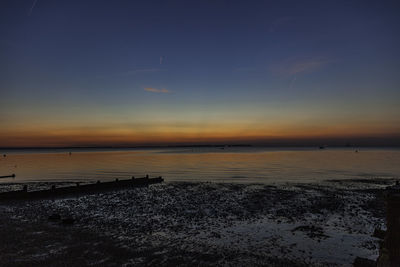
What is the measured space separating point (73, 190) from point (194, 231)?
78.8 feet

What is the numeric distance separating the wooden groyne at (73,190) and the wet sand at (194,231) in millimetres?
2686

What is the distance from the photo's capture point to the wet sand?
47.3ft

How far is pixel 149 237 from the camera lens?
1764 centimetres

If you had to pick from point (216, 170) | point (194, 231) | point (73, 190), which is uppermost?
point (194, 231)

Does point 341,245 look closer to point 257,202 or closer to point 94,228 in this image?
point 257,202

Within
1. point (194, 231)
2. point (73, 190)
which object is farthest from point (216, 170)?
point (194, 231)

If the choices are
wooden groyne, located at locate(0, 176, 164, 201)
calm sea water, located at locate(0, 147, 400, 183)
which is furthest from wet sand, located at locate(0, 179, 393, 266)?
calm sea water, located at locate(0, 147, 400, 183)

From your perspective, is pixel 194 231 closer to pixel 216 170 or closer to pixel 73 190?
pixel 73 190

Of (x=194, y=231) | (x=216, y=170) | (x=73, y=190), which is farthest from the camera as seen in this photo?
(x=216, y=170)

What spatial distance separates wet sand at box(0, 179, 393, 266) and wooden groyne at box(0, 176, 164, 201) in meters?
2.69

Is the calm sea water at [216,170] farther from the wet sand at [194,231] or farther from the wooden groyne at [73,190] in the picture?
the wet sand at [194,231]

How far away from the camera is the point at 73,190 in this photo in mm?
35750

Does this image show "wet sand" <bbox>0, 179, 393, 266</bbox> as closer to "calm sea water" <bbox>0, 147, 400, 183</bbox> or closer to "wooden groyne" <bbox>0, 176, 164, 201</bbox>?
"wooden groyne" <bbox>0, 176, 164, 201</bbox>

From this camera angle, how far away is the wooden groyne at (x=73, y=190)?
31.0 metres
